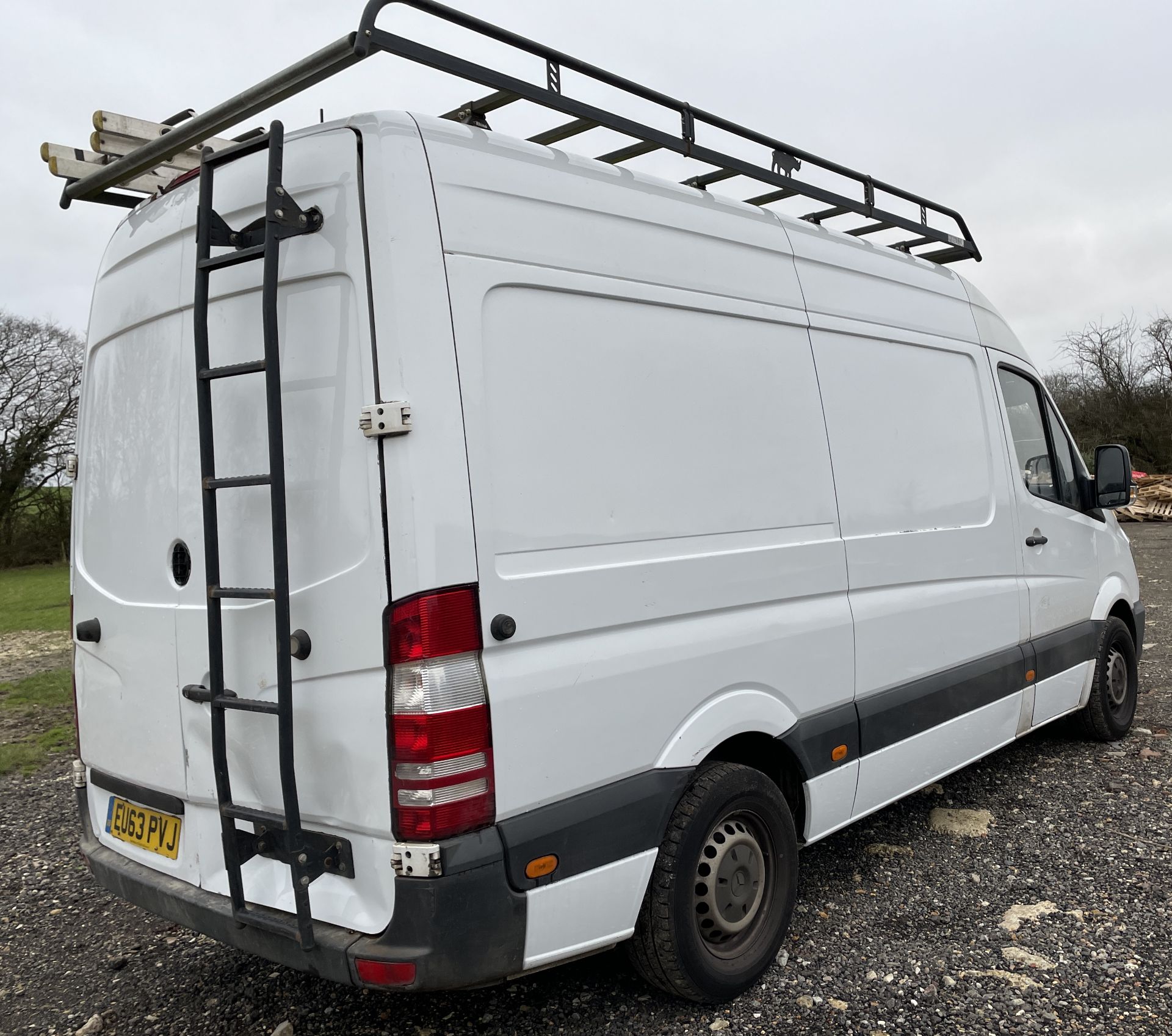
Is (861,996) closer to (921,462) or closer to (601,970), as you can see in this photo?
(601,970)

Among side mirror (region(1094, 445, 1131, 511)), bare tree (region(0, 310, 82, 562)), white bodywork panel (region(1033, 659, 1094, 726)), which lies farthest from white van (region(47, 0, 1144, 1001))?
bare tree (region(0, 310, 82, 562))

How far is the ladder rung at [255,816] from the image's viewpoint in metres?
2.46

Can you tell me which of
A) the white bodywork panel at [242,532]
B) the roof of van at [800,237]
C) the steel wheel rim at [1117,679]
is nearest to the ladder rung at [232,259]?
the white bodywork panel at [242,532]

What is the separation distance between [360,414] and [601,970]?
2067mm

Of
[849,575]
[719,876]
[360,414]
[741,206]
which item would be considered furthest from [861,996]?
[741,206]

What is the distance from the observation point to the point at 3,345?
2880 centimetres

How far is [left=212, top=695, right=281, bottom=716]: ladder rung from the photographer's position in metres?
2.40

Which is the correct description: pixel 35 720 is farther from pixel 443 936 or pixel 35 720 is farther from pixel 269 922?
pixel 443 936

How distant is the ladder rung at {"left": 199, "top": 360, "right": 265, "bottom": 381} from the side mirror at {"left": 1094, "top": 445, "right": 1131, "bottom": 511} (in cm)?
440

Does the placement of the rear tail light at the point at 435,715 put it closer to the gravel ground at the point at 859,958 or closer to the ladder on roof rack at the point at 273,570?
the ladder on roof rack at the point at 273,570

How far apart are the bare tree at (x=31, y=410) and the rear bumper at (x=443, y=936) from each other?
95.7 feet

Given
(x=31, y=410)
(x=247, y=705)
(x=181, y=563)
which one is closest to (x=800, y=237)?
(x=181, y=563)

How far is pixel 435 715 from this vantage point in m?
2.30

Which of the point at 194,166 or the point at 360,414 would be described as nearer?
the point at 360,414
